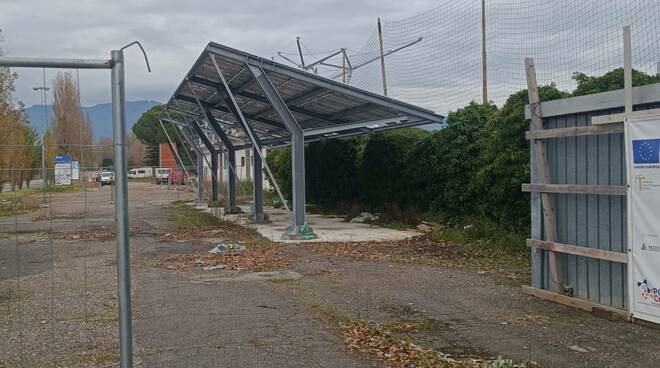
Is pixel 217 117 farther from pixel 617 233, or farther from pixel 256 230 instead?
pixel 617 233

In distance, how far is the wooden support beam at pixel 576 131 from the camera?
23.2 feet

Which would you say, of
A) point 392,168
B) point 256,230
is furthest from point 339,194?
point 256,230

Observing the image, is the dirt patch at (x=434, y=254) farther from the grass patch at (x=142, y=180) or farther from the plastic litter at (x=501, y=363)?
the grass patch at (x=142, y=180)

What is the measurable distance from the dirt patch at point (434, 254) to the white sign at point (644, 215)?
125 inches

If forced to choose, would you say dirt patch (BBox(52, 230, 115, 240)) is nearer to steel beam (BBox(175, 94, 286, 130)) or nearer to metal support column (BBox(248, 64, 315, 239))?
metal support column (BBox(248, 64, 315, 239))

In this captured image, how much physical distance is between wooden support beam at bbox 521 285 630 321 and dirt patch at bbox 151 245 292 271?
184 inches

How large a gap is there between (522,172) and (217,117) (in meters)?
16.1

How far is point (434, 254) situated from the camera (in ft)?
42.8

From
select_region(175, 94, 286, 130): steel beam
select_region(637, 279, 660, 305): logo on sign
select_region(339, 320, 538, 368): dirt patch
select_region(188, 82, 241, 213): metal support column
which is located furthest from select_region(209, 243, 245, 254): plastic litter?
select_region(175, 94, 286, 130): steel beam

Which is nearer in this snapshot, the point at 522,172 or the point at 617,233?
the point at 617,233

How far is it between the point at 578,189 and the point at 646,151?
1.17 metres

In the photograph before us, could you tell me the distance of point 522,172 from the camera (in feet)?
43.1

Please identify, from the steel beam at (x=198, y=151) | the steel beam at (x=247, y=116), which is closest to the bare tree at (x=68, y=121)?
the steel beam at (x=247, y=116)

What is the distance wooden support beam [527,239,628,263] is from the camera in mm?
7051
